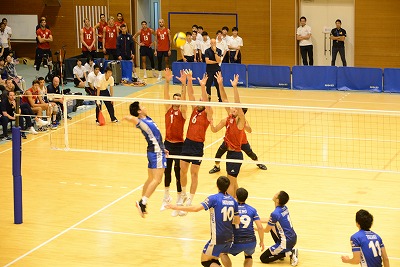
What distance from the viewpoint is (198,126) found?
16.6 meters

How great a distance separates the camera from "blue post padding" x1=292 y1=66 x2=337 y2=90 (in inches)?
1246

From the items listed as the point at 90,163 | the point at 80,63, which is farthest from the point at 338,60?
the point at 90,163

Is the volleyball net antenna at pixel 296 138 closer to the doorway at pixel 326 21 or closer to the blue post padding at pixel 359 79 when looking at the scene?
the blue post padding at pixel 359 79

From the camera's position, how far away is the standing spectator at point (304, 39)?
34.2 m

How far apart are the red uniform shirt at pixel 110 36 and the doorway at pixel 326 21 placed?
28.3ft

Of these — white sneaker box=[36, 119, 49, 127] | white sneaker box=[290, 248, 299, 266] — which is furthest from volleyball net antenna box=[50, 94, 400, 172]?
white sneaker box=[290, 248, 299, 266]

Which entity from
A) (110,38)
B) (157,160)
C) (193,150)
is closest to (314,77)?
(110,38)

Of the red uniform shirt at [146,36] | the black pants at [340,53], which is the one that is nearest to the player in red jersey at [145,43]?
the red uniform shirt at [146,36]

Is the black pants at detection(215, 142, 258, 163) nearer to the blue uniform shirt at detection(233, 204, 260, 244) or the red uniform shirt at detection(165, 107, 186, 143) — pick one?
the red uniform shirt at detection(165, 107, 186, 143)

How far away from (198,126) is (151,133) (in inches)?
65.8

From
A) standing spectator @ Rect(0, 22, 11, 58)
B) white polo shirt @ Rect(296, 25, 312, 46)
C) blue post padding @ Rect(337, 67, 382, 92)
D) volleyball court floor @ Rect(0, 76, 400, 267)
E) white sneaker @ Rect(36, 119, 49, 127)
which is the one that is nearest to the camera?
volleyball court floor @ Rect(0, 76, 400, 267)

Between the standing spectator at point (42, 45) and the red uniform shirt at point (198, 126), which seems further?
the standing spectator at point (42, 45)

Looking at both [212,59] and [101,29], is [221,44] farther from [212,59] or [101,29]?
[101,29]

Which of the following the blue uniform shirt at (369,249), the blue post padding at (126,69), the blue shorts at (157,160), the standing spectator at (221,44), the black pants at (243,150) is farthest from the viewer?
the blue post padding at (126,69)
